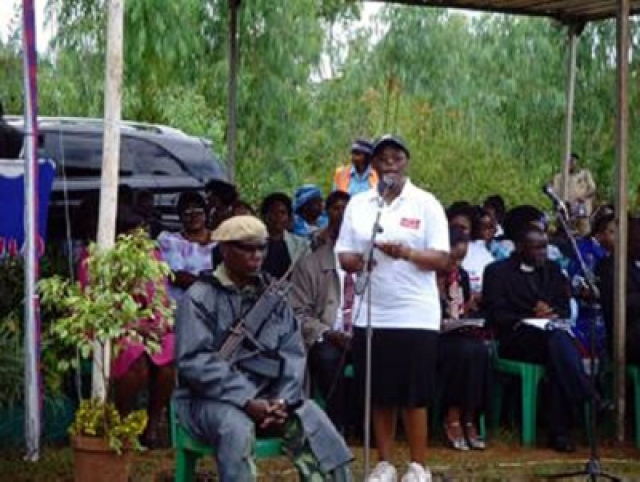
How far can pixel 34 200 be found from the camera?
6883 mm

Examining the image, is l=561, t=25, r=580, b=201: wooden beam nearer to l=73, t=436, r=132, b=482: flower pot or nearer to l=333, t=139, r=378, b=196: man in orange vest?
l=333, t=139, r=378, b=196: man in orange vest

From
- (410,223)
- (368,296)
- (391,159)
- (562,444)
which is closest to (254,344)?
(368,296)

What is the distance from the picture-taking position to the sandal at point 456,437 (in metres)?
7.96

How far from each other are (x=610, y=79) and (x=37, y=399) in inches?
445

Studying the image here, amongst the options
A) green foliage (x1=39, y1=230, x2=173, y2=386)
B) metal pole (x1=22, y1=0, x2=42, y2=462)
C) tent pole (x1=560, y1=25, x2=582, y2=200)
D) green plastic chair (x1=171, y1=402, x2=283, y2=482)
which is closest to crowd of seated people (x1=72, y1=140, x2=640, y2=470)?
metal pole (x1=22, y1=0, x2=42, y2=462)

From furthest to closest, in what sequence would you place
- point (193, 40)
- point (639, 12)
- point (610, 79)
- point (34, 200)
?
point (610, 79) < point (193, 40) < point (639, 12) < point (34, 200)

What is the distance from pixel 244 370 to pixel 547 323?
2.63 m

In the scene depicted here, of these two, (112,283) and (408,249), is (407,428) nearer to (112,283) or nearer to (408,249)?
(408,249)

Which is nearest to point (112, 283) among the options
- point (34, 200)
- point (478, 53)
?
point (34, 200)

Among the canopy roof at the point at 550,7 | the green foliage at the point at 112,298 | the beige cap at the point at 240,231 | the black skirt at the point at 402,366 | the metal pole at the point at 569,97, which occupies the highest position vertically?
the canopy roof at the point at 550,7

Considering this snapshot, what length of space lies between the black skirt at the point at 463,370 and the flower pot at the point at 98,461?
233cm

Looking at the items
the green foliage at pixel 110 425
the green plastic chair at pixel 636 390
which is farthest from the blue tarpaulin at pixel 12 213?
the green plastic chair at pixel 636 390

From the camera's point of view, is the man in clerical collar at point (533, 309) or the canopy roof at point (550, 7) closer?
the man in clerical collar at point (533, 309)

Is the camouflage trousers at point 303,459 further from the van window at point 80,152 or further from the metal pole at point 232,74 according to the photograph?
the van window at point 80,152
